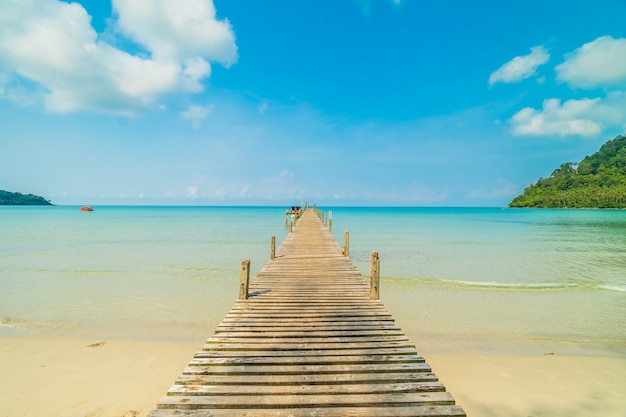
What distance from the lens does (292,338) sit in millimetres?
5180

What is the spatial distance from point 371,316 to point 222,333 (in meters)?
2.92

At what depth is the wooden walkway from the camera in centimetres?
345

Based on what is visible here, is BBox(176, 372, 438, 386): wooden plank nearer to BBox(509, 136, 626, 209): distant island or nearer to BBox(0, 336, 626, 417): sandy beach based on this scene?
BBox(0, 336, 626, 417): sandy beach

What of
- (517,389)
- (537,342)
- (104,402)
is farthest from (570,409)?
(104,402)

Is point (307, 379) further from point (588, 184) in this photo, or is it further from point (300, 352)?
point (588, 184)

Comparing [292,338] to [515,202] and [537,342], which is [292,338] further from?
[515,202]

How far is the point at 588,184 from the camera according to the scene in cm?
13038

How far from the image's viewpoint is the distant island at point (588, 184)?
11706 centimetres

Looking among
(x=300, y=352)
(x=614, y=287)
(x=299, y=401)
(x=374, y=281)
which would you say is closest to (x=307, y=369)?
(x=300, y=352)

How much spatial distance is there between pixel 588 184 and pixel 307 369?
172881mm

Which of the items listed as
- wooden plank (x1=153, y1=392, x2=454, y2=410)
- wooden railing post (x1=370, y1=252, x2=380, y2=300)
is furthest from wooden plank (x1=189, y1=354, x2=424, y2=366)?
wooden railing post (x1=370, y1=252, x2=380, y2=300)

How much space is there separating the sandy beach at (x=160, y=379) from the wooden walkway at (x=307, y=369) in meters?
2.16

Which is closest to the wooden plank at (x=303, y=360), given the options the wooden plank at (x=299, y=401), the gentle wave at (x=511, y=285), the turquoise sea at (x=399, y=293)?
the wooden plank at (x=299, y=401)

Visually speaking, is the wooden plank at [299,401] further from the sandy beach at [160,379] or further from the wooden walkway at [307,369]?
the sandy beach at [160,379]
